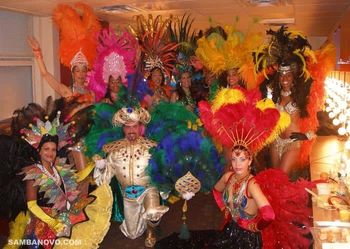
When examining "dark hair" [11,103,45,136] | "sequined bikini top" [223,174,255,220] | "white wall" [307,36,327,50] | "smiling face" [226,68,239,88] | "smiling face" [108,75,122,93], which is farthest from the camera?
"white wall" [307,36,327,50]

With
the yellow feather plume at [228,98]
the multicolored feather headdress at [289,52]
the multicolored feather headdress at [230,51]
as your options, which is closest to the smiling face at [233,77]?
the multicolored feather headdress at [230,51]

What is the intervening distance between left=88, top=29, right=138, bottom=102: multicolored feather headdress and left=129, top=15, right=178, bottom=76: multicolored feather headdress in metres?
0.80

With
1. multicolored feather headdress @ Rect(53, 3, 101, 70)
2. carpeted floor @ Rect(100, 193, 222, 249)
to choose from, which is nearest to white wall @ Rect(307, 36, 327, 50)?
carpeted floor @ Rect(100, 193, 222, 249)

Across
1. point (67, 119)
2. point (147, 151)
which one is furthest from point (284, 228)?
point (67, 119)

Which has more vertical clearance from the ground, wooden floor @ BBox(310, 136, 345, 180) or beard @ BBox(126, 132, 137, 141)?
beard @ BBox(126, 132, 137, 141)

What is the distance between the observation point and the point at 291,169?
466cm

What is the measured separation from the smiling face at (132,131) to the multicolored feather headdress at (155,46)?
69.2 inches

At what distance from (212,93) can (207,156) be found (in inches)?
94.4

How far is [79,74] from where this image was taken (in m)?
5.05

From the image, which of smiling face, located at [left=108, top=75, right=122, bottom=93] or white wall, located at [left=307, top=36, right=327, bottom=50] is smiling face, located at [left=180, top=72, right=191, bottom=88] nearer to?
smiling face, located at [left=108, top=75, right=122, bottom=93]

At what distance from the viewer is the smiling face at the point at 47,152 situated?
3.29m

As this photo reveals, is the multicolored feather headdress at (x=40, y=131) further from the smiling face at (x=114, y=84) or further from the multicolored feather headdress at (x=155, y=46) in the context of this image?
the multicolored feather headdress at (x=155, y=46)

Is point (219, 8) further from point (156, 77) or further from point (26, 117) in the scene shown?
point (26, 117)

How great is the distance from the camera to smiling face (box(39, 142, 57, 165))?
3.29 m
